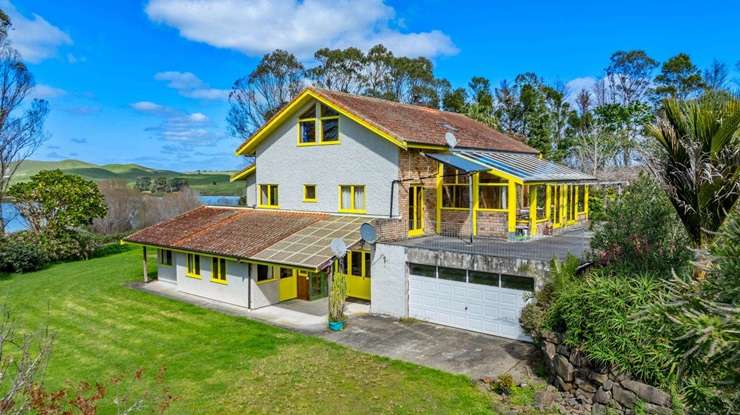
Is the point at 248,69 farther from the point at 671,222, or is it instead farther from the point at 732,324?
the point at 732,324

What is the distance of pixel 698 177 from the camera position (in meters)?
9.20

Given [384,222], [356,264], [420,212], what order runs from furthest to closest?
[420,212] → [356,264] → [384,222]

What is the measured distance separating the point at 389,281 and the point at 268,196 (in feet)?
32.1

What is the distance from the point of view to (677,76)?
45594mm

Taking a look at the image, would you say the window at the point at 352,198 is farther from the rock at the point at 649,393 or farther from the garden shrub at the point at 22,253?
the garden shrub at the point at 22,253

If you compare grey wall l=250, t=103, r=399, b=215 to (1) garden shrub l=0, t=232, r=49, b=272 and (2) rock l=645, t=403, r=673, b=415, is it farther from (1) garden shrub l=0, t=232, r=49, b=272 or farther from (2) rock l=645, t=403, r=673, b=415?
(1) garden shrub l=0, t=232, r=49, b=272

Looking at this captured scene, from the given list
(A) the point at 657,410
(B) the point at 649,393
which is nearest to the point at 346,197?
Answer: (B) the point at 649,393

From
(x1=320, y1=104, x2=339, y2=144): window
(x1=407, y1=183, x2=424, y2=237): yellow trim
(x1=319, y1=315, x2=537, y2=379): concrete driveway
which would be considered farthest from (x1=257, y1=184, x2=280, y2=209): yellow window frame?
(x1=319, y1=315, x2=537, y2=379): concrete driveway

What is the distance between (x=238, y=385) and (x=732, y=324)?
37.3ft

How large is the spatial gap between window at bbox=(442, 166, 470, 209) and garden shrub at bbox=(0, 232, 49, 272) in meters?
26.8

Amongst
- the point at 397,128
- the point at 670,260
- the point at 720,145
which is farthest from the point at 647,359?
the point at 397,128

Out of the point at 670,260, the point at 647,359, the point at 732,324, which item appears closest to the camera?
the point at 732,324

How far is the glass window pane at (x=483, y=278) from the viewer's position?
15.9 metres

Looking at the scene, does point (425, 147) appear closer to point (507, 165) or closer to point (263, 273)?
point (507, 165)
